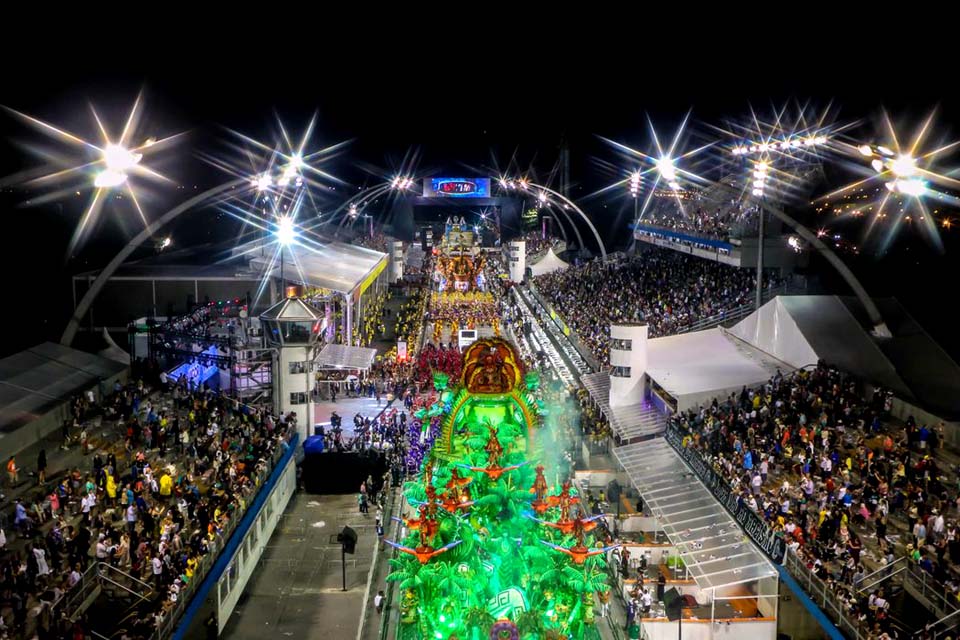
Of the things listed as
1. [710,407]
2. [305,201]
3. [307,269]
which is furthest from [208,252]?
[305,201]

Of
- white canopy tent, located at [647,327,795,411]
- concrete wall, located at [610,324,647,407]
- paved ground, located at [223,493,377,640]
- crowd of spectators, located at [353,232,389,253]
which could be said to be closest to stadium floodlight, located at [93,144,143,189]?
paved ground, located at [223,493,377,640]

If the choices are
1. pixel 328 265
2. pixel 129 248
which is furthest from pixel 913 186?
pixel 328 265

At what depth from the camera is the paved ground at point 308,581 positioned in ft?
63.5

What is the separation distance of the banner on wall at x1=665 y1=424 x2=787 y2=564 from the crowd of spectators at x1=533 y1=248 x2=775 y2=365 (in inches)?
355

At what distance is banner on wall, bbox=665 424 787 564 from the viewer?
64.0 ft

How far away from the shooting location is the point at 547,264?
83812 mm

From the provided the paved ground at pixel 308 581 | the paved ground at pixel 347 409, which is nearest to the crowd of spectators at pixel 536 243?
the paved ground at pixel 347 409

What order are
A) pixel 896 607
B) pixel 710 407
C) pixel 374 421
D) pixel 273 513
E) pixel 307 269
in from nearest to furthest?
pixel 896 607, pixel 273 513, pixel 710 407, pixel 374 421, pixel 307 269

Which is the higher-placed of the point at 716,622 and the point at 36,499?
the point at 36,499

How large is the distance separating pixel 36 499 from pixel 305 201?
96.9 metres

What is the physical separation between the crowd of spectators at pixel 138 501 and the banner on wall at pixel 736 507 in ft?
39.5

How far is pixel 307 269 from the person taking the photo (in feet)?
159

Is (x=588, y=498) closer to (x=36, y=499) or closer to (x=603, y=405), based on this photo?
(x=603, y=405)

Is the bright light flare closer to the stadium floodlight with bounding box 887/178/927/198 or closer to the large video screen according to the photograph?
the stadium floodlight with bounding box 887/178/927/198
